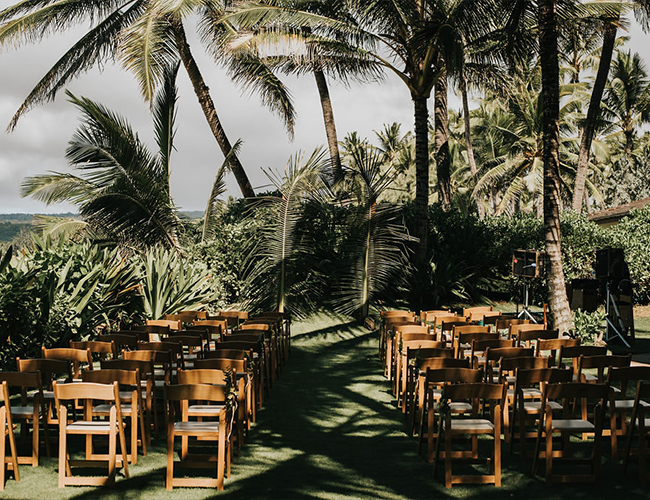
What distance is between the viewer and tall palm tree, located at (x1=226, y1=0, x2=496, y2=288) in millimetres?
15750

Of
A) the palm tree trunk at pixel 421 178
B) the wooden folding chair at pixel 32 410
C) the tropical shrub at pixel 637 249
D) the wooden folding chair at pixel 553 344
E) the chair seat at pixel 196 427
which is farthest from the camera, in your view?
the tropical shrub at pixel 637 249

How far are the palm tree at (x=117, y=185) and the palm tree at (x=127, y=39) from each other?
1.85 metres

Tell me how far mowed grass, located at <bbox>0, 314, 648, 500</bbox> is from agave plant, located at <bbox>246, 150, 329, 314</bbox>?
22.0 ft

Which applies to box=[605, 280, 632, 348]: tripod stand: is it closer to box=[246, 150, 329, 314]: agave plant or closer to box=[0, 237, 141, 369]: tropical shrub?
box=[246, 150, 329, 314]: agave plant

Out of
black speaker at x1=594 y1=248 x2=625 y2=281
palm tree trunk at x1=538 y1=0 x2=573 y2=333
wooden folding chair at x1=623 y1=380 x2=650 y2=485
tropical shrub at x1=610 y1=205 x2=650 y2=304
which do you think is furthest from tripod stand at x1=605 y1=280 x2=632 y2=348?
wooden folding chair at x1=623 y1=380 x2=650 y2=485

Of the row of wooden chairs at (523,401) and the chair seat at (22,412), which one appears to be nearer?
the row of wooden chairs at (523,401)

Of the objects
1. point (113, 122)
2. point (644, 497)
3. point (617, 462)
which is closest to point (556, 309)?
point (617, 462)

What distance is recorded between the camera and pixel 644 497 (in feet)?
18.3

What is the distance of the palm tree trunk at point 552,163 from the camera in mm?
12320

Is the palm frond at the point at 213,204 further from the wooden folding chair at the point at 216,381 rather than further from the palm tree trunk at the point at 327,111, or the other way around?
the wooden folding chair at the point at 216,381

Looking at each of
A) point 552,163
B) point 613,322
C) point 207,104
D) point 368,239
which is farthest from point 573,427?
point 207,104

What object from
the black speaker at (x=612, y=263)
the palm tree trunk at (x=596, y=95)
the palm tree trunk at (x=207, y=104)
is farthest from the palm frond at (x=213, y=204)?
the palm tree trunk at (x=596, y=95)

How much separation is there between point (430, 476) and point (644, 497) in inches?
72.5

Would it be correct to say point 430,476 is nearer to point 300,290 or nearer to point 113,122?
point 300,290
